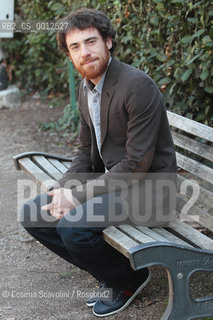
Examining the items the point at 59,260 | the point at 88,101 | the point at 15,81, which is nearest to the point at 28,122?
the point at 15,81

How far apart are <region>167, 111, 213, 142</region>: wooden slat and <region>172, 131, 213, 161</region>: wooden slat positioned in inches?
3.1

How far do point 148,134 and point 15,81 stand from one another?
665 cm

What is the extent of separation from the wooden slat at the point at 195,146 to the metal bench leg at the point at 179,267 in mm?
823

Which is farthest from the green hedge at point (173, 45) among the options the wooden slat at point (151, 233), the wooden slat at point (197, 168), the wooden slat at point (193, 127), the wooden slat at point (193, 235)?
the wooden slat at point (151, 233)

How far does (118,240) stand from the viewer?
2650 millimetres

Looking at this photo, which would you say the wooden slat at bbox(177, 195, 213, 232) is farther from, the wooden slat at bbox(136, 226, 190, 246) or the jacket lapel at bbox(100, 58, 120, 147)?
the jacket lapel at bbox(100, 58, 120, 147)

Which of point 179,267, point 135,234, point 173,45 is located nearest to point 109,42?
point 135,234

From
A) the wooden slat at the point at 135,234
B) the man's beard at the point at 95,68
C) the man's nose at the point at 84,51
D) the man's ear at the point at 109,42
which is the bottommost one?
the wooden slat at the point at 135,234

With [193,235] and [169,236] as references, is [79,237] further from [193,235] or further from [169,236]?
[193,235]

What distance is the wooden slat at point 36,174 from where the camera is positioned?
11.9ft

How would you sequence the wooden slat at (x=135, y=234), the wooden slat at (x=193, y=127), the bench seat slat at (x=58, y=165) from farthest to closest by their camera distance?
the bench seat slat at (x=58, y=165), the wooden slat at (x=193, y=127), the wooden slat at (x=135, y=234)

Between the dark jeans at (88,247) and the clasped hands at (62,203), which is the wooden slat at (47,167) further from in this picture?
the clasped hands at (62,203)

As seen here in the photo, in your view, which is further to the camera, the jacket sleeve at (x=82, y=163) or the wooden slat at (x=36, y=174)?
the wooden slat at (x=36, y=174)

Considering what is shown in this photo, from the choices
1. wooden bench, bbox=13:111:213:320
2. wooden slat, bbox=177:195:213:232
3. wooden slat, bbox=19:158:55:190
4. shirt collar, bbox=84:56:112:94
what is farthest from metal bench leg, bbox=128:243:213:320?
wooden slat, bbox=19:158:55:190
